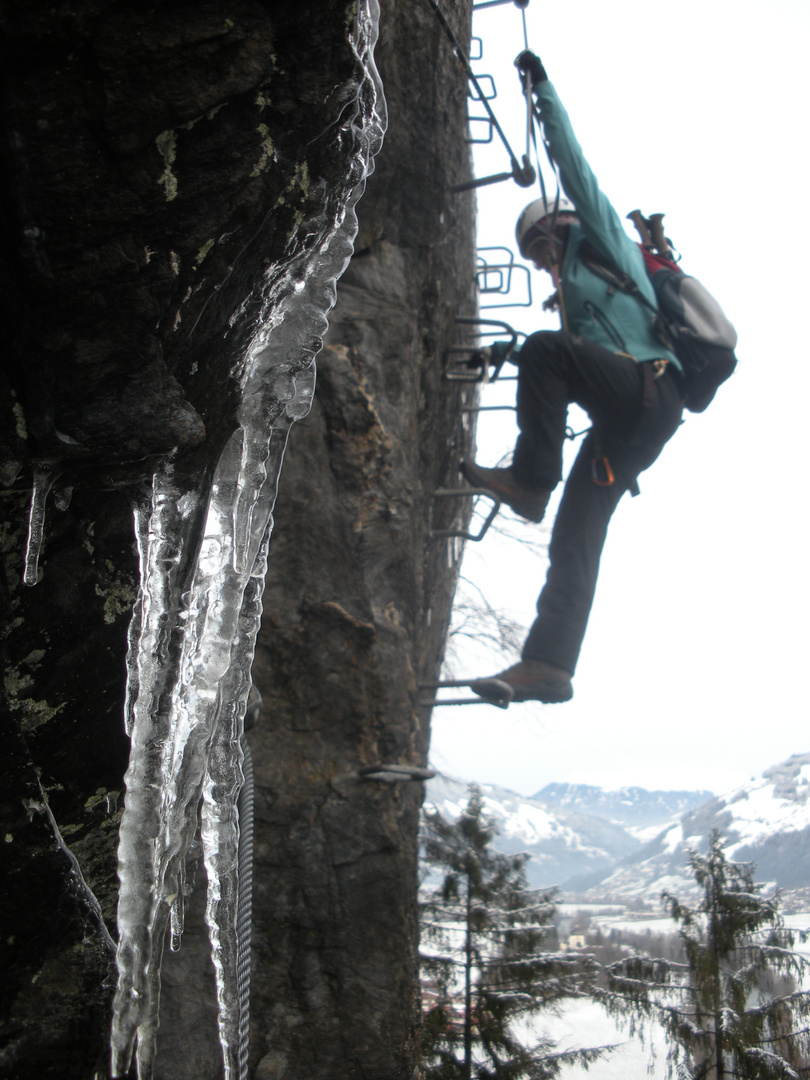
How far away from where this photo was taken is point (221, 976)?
2066 millimetres

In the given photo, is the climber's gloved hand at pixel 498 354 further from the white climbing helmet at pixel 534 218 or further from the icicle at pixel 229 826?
the icicle at pixel 229 826

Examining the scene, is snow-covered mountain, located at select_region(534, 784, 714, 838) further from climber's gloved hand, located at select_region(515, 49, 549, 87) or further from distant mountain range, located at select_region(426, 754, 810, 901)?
climber's gloved hand, located at select_region(515, 49, 549, 87)

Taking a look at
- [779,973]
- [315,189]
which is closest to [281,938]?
[315,189]

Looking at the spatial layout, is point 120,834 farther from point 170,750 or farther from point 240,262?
point 240,262

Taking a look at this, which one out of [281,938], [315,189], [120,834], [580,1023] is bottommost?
[580,1023]

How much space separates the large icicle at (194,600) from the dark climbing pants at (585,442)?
7.69 ft

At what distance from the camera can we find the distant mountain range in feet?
84.5

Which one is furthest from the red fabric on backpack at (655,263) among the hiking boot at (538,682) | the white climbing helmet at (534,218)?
the hiking boot at (538,682)

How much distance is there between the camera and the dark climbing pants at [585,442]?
3801 millimetres

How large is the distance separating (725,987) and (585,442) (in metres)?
7.65

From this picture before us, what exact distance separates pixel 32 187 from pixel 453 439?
4015mm

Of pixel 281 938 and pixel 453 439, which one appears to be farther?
pixel 453 439

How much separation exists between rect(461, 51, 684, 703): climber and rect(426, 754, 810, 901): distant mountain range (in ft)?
19.0

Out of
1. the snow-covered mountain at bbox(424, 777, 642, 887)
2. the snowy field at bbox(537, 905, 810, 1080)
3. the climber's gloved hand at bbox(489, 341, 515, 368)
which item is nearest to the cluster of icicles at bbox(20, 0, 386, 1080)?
the climber's gloved hand at bbox(489, 341, 515, 368)
